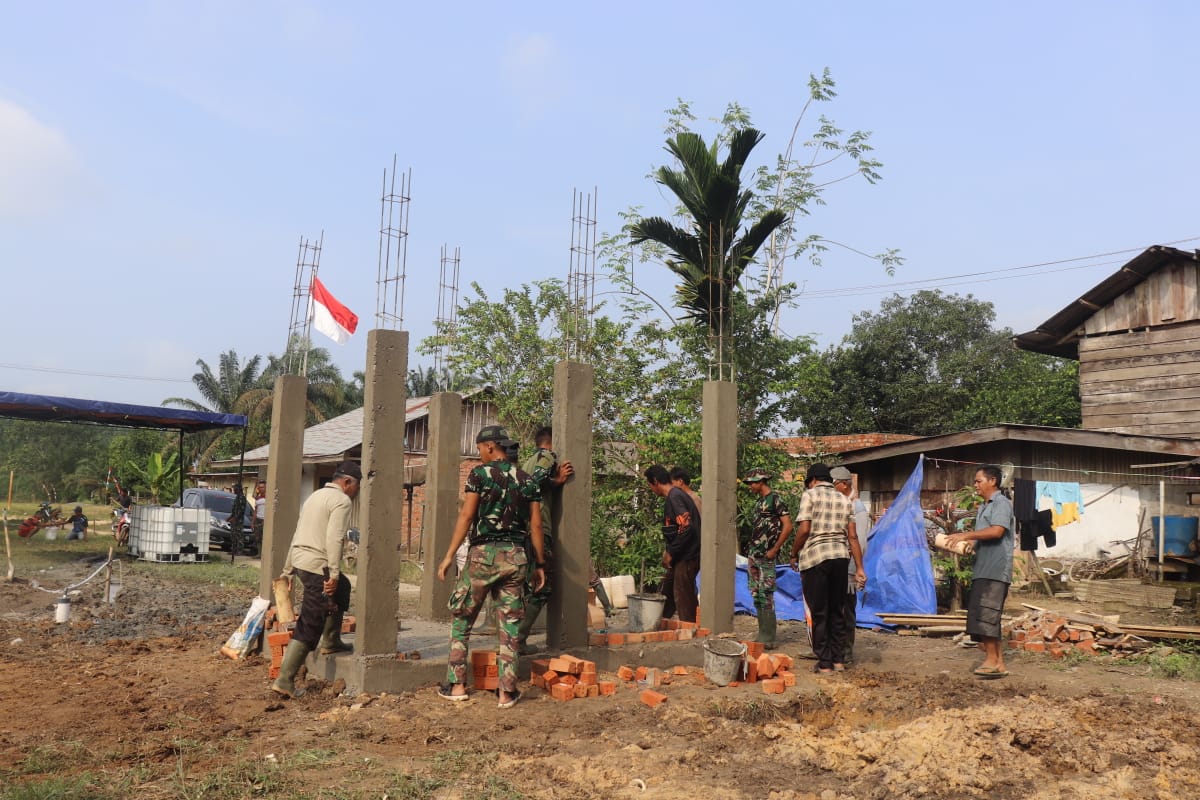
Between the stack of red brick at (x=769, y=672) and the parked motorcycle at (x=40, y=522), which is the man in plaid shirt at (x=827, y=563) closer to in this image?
Result: the stack of red brick at (x=769, y=672)

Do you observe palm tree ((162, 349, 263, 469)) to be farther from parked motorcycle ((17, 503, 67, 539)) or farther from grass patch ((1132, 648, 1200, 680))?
grass patch ((1132, 648, 1200, 680))

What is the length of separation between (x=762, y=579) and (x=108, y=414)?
1599 cm

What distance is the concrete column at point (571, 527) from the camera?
7.40 metres

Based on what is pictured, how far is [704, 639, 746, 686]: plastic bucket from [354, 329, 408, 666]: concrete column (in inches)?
95.8

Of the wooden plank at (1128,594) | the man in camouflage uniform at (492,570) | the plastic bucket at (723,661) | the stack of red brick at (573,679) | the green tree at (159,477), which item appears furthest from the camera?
the green tree at (159,477)

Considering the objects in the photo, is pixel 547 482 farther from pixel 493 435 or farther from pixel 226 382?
pixel 226 382

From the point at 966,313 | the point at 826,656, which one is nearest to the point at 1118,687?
the point at 826,656

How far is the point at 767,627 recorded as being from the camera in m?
8.80

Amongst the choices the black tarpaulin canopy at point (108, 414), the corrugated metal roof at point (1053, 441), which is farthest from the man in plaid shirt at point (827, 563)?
the black tarpaulin canopy at point (108, 414)

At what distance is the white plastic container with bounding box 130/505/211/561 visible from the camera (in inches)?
746

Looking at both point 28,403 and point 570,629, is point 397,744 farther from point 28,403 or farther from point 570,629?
point 28,403

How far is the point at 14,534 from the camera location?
25.8 m

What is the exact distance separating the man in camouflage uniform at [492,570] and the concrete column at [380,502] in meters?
0.51

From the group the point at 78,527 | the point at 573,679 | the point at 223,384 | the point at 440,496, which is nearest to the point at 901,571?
the point at 440,496
